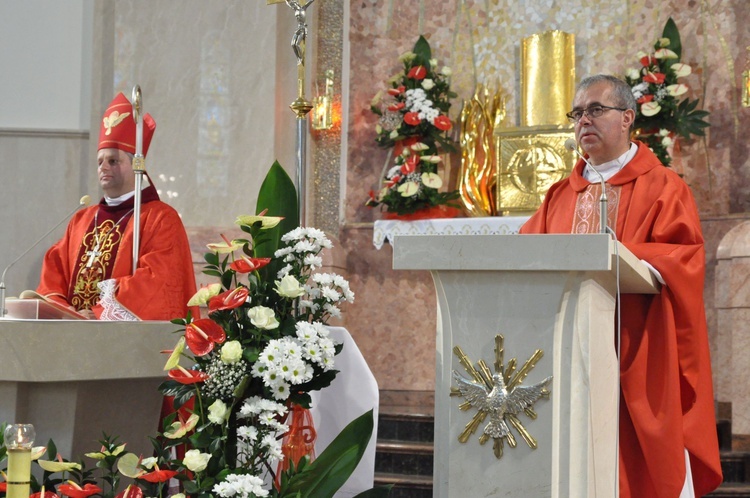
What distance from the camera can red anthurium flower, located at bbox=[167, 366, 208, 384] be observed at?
111 inches

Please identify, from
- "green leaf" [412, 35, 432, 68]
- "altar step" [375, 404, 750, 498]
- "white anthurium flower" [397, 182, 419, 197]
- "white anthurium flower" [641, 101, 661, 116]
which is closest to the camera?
"altar step" [375, 404, 750, 498]

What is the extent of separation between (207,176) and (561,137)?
2.28 meters

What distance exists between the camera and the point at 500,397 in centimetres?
255

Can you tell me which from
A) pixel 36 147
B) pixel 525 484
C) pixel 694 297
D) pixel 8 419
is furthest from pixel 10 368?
pixel 36 147

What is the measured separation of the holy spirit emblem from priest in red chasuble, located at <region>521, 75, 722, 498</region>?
0.83 m

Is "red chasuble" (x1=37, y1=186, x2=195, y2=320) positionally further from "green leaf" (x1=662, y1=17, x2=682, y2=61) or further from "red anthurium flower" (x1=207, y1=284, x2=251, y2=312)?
"green leaf" (x1=662, y1=17, x2=682, y2=61)

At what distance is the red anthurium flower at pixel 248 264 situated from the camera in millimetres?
2930

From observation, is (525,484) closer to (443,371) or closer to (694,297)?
(443,371)

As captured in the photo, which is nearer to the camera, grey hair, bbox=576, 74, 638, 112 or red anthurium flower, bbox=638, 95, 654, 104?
grey hair, bbox=576, 74, 638, 112

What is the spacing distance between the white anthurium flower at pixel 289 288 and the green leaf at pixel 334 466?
0.43 m

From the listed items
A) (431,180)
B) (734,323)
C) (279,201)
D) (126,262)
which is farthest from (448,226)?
(279,201)

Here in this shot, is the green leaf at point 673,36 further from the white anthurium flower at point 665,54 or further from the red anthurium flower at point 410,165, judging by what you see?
the red anthurium flower at point 410,165

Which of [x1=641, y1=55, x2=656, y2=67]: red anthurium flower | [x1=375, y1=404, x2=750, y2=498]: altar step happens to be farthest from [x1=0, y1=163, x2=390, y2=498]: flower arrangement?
[x1=641, y1=55, x2=656, y2=67]: red anthurium flower

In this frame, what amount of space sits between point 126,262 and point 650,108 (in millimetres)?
3263
